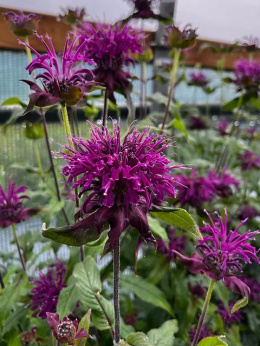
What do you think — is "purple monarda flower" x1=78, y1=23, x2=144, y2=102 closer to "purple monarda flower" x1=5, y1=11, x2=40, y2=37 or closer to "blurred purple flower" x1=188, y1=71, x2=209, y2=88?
"purple monarda flower" x1=5, y1=11, x2=40, y2=37

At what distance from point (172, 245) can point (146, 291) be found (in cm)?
15

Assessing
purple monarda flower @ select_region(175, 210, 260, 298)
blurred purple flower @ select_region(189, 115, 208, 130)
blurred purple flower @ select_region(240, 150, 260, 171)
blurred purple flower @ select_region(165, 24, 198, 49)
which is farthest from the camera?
blurred purple flower @ select_region(189, 115, 208, 130)

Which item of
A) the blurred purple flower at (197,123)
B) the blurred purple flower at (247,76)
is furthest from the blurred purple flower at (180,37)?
the blurred purple flower at (197,123)

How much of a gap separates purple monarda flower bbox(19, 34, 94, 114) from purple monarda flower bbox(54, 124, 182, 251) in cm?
9

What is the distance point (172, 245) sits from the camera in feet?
2.67

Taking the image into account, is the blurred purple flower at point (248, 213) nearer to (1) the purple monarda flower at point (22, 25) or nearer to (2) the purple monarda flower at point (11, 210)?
(2) the purple monarda flower at point (11, 210)

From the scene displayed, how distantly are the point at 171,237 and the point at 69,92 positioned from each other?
1.60ft

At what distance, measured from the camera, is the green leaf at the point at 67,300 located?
1.76 ft

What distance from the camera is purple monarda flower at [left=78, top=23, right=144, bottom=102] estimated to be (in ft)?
2.06

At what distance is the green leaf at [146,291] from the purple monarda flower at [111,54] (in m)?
0.37

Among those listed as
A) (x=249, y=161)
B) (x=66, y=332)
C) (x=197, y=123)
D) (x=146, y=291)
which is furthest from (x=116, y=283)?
(x=197, y=123)

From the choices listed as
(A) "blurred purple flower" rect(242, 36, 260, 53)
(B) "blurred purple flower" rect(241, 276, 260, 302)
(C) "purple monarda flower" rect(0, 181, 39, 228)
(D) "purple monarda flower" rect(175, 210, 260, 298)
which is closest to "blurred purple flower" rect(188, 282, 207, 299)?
(B) "blurred purple flower" rect(241, 276, 260, 302)

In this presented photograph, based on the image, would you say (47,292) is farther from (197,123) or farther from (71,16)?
(197,123)

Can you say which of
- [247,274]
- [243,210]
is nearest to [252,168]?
[243,210]
